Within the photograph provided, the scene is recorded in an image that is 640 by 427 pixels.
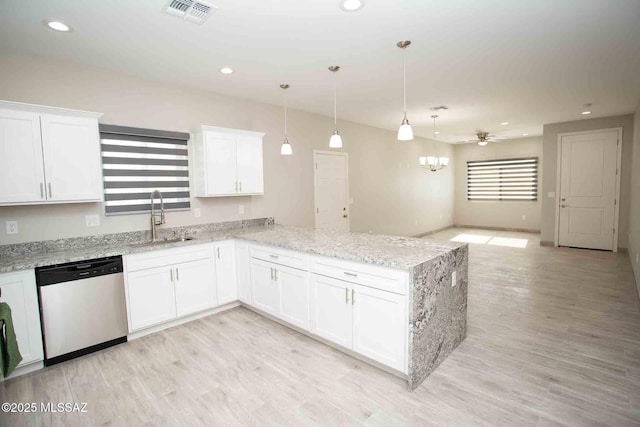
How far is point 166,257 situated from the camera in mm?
3240

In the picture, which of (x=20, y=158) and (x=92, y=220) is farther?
(x=92, y=220)

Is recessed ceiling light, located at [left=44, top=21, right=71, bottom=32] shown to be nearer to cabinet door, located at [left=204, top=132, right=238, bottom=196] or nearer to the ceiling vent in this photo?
the ceiling vent

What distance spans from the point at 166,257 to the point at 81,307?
2.59ft

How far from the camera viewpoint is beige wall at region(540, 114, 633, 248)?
6113 mm

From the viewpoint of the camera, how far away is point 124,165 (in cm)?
342

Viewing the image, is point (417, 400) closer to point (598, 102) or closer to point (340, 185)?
point (340, 185)

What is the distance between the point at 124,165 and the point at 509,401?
4033 millimetres

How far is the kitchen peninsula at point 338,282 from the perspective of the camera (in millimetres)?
2291

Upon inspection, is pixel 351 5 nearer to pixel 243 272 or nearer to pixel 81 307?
pixel 243 272

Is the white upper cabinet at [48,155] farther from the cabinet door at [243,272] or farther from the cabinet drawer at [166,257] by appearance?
the cabinet door at [243,272]

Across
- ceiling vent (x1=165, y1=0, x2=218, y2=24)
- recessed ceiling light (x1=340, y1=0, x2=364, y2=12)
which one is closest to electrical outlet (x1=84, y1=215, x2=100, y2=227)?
ceiling vent (x1=165, y1=0, x2=218, y2=24)

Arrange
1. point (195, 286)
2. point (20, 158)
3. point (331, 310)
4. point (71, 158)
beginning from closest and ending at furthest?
point (20, 158), point (331, 310), point (71, 158), point (195, 286)

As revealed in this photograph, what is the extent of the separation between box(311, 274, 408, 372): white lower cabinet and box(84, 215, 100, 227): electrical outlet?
233 cm

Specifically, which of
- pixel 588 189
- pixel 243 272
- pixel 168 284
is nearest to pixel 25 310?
pixel 168 284
